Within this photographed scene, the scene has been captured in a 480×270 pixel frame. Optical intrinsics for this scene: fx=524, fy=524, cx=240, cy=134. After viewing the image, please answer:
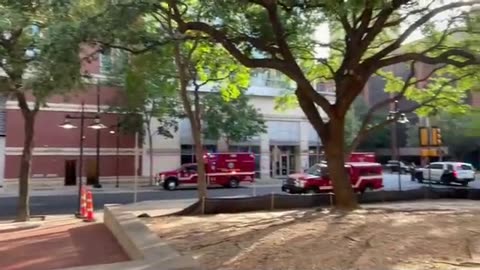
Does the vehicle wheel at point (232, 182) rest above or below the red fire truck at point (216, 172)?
below

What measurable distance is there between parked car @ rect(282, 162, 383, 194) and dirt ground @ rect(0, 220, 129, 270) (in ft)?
52.8

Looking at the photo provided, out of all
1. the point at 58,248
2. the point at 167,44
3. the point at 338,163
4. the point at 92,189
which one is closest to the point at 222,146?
the point at 92,189

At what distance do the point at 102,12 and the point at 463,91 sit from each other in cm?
1618

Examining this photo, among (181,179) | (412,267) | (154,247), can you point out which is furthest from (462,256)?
(181,179)

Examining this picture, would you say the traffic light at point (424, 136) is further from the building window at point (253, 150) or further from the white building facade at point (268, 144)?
the building window at point (253, 150)

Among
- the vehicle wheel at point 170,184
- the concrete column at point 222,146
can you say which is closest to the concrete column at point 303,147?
the concrete column at point 222,146

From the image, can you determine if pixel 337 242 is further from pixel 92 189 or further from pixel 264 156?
pixel 264 156

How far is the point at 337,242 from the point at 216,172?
99.4 feet

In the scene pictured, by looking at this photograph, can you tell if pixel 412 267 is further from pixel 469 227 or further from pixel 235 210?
pixel 235 210

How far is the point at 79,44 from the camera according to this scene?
10.5 metres

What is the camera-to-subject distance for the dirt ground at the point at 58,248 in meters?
8.80

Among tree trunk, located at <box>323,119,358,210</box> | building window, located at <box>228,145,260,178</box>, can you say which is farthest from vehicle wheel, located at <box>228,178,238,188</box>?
tree trunk, located at <box>323,119,358,210</box>

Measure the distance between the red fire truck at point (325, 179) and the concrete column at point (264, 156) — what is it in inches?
776

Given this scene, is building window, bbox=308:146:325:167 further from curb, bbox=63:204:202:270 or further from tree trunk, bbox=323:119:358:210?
curb, bbox=63:204:202:270
